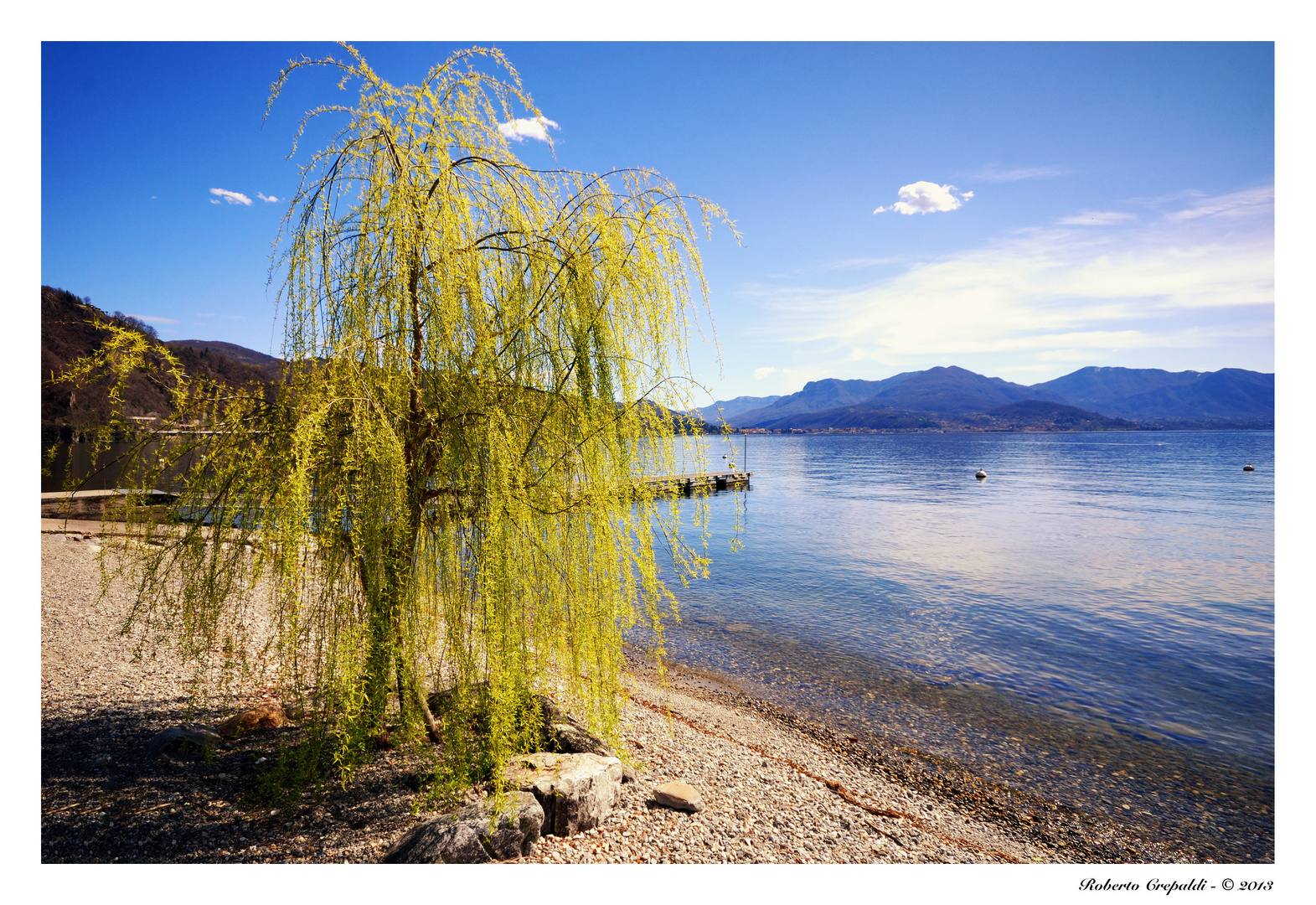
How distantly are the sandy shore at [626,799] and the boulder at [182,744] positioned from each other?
5.6 inches

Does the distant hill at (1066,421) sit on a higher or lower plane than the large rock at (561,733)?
higher

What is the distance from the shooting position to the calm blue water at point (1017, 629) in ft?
31.7

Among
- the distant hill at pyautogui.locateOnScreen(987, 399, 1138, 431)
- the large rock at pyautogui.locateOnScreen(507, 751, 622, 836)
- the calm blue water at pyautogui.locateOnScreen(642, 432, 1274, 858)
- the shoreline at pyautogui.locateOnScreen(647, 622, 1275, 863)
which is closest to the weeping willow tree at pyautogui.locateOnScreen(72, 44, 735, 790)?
the large rock at pyautogui.locateOnScreen(507, 751, 622, 836)

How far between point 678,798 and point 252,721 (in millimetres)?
4729

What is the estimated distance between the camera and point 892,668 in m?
11.9

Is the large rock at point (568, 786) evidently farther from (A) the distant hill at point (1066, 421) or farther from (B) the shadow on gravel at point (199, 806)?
(A) the distant hill at point (1066, 421)

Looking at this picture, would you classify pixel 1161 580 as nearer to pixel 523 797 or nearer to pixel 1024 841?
pixel 1024 841

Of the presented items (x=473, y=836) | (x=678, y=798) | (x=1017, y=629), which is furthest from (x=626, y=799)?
(x=1017, y=629)

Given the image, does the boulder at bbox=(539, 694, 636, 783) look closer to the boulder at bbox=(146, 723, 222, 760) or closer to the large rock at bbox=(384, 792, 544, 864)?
the large rock at bbox=(384, 792, 544, 864)

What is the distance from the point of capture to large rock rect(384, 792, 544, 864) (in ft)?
14.1

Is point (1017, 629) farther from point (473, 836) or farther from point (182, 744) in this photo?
point (182, 744)

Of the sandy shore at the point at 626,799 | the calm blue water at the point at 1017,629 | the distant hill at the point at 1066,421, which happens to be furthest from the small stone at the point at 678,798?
the distant hill at the point at 1066,421

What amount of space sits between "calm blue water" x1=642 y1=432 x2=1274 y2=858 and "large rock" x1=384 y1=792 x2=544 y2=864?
14.4 feet

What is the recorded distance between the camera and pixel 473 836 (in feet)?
14.4
